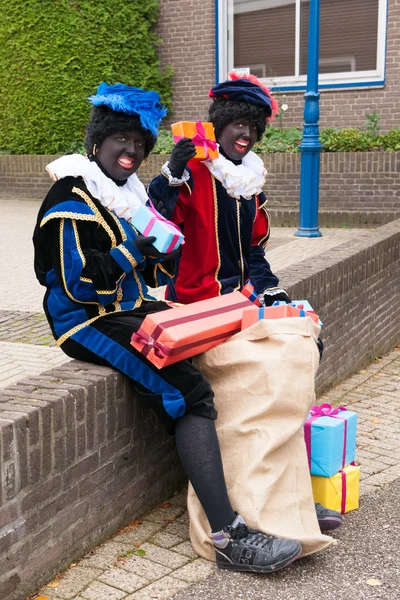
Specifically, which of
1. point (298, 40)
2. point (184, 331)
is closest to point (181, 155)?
point (184, 331)

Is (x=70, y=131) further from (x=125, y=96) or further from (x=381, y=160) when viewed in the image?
(x=125, y=96)

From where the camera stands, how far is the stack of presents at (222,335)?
3045 mm

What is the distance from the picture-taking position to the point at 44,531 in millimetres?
2828

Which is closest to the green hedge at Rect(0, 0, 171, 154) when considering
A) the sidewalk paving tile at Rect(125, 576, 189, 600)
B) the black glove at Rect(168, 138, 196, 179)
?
the black glove at Rect(168, 138, 196, 179)

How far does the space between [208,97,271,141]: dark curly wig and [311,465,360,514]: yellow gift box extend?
1.63m

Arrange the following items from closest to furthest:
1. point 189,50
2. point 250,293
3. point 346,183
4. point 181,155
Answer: point 181,155, point 250,293, point 346,183, point 189,50

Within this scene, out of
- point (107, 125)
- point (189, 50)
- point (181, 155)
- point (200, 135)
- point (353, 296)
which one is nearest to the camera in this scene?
point (107, 125)

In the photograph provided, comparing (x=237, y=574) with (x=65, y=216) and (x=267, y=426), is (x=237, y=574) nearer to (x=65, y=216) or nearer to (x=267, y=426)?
(x=267, y=426)

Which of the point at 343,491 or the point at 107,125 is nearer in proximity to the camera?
the point at 107,125

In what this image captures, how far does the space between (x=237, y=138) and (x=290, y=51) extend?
10167mm

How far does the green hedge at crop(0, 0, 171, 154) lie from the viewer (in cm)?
1295

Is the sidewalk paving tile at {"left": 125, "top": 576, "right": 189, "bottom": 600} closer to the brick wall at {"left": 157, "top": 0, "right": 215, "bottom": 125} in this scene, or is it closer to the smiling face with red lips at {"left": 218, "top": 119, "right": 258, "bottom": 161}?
the smiling face with red lips at {"left": 218, "top": 119, "right": 258, "bottom": 161}

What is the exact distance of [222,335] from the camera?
3.28 meters

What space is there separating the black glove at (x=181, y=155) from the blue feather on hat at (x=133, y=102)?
211mm
